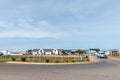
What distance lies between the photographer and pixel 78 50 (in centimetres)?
12369

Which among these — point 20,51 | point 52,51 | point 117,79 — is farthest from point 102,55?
point 52,51

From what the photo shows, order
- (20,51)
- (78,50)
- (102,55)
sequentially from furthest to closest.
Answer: (20,51) < (78,50) < (102,55)

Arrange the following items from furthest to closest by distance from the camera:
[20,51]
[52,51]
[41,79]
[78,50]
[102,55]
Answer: [52,51]
[20,51]
[78,50]
[102,55]
[41,79]

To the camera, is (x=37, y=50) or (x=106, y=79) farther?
(x=37, y=50)

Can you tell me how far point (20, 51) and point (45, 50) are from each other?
40710mm

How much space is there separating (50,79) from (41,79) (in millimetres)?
541

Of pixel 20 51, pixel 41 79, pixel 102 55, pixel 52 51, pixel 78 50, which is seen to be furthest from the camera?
pixel 52 51

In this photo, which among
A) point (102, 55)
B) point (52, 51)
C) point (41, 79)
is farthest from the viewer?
point (52, 51)

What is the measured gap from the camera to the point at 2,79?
54.4ft

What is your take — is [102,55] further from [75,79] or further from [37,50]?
[37,50]

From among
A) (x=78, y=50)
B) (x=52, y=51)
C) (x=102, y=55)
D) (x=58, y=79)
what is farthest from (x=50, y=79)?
(x=52, y=51)

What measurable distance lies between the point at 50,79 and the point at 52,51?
151 meters

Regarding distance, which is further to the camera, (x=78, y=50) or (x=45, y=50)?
(x=45, y=50)

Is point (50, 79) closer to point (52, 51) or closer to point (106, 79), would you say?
Result: point (106, 79)
